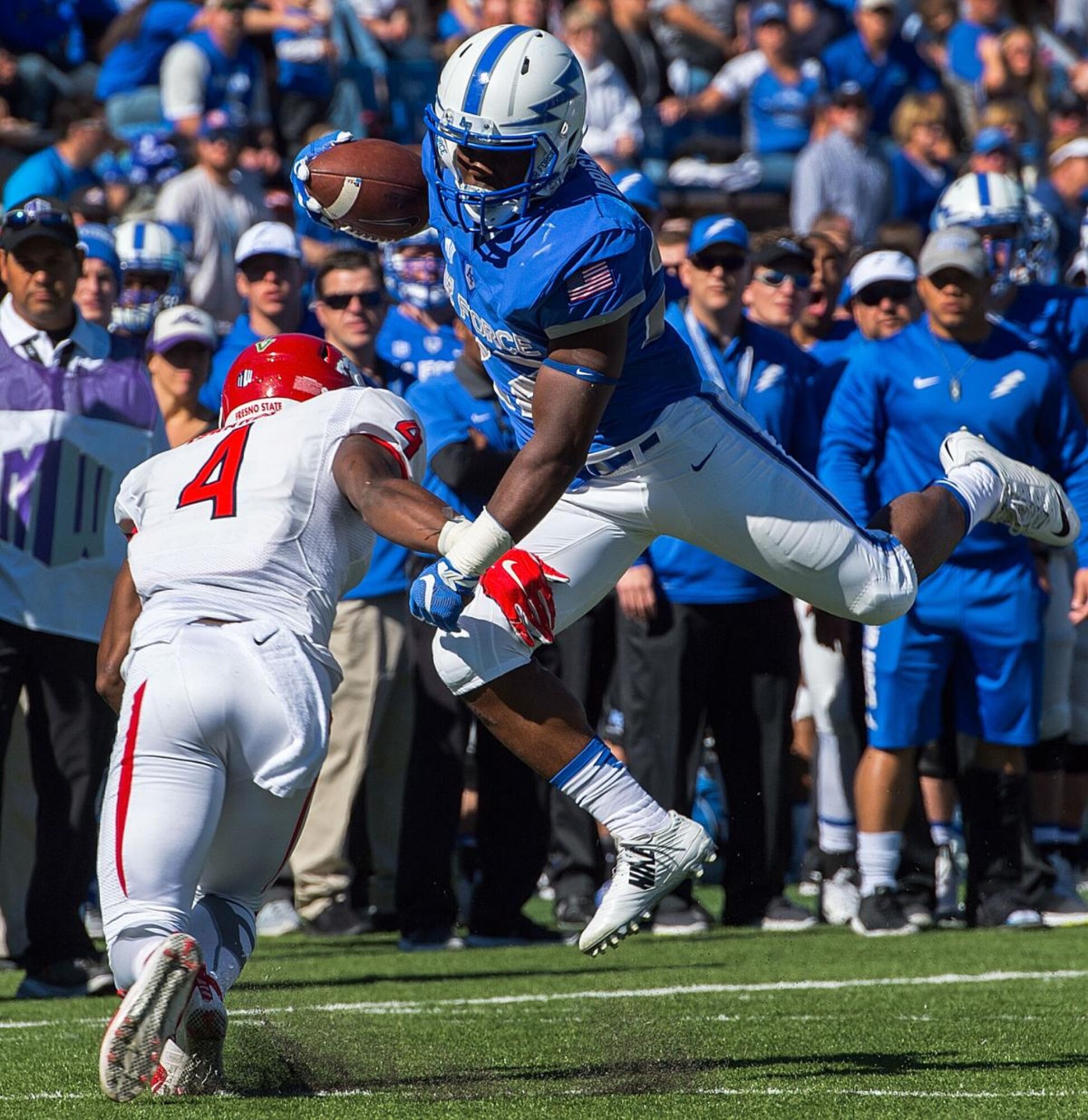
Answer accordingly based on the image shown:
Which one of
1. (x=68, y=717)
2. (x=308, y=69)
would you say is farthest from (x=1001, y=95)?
(x=68, y=717)

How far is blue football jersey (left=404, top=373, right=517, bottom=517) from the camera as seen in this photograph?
23.5 feet

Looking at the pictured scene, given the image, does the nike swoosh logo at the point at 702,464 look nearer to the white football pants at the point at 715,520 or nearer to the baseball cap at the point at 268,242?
the white football pants at the point at 715,520

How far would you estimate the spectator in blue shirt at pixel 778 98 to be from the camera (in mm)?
13500

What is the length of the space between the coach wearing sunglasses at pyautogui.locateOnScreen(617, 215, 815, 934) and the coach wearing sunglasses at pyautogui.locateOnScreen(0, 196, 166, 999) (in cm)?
204

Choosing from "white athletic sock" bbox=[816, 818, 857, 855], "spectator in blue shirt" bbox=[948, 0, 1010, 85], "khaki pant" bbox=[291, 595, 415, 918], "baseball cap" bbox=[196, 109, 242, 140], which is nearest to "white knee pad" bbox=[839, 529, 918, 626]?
"khaki pant" bbox=[291, 595, 415, 918]

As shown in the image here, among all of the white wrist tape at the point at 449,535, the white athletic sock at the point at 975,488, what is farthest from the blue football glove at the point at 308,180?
the white athletic sock at the point at 975,488

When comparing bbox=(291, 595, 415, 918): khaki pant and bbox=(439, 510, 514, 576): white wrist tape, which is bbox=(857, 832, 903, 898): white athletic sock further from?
bbox=(439, 510, 514, 576): white wrist tape

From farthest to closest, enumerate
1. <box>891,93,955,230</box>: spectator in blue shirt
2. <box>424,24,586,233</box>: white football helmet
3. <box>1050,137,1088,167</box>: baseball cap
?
<box>891,93,955,230</box>: spectator in blue shirt, <box>1050,137,1088,167</box>: baseball cap, <box>424,24,586,233</box>: white football helmet

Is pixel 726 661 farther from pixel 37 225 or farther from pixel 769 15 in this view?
pixel 769 15

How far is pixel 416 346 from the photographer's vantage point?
27.1 feet

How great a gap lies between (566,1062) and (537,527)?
1.31m

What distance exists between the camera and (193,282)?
33.8 feet

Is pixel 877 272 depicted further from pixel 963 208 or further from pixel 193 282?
pixel 193 282

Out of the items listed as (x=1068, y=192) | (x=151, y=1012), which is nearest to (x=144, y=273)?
(x=151, y=1012)
